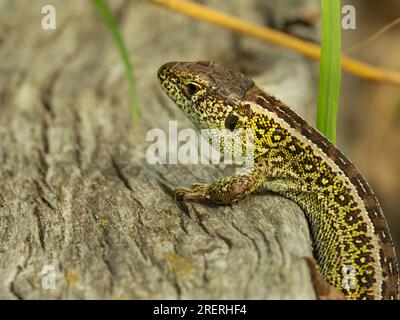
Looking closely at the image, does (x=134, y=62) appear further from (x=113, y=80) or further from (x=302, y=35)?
(x=302, y=35)

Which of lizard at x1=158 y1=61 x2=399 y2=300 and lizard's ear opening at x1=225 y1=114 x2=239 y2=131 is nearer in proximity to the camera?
lizard at x1=158 y1=61 x2=399 y2=300

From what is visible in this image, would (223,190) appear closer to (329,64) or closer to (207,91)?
(207,91)

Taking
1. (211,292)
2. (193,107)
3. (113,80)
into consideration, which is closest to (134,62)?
(113,80)

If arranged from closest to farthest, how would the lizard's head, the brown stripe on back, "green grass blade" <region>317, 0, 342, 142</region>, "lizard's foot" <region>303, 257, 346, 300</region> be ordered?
1. "lizard's foot" <region>303, 257, 346, 300</region>
2. the brown stripe on back
3. "green grass blade" <region>317, 0, 342, 142</region>
4. the lizard's head

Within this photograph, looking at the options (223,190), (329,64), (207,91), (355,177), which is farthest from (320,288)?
(207,91)

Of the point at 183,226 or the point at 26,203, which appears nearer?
the point at 183,226

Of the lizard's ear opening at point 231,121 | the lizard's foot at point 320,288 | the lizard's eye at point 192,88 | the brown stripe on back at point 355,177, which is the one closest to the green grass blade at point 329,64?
the brown stripe on back at point 355,177

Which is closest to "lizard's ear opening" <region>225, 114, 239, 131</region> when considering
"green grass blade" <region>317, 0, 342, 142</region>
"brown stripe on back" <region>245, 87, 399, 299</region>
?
"brown stripe on back" <region>245, 87, 399, 299</region>

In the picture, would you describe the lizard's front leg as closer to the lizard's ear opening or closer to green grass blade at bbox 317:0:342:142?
the lizard's ear opening
